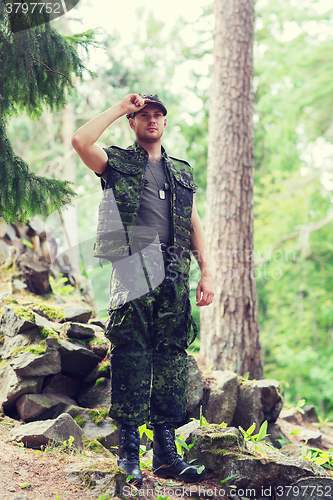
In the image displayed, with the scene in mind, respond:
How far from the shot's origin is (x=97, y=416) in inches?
134

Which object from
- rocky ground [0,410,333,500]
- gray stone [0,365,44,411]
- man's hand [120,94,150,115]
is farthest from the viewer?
gray stone [0,365,44,411]

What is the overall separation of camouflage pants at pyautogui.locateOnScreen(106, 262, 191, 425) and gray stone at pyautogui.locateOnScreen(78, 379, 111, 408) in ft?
3.24

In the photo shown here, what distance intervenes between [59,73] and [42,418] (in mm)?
2773

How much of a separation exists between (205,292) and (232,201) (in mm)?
2653

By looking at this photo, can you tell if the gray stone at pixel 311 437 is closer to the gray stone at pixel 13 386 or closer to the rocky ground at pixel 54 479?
the rocky ground at pixel 54 479

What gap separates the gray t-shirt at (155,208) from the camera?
287 cm

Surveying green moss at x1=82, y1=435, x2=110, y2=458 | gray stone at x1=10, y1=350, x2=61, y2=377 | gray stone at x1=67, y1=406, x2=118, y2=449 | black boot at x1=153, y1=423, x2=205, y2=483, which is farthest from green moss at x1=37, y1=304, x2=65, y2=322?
black boot at x1=153, y1=423, x2=205, y2=483

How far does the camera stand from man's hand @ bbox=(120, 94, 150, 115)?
2.72 metres

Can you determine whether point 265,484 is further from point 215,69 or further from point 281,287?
A: point 281,287

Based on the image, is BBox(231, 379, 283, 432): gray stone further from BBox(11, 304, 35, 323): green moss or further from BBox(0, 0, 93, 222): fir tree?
BBox(0, 0, 93, 222): fir tree

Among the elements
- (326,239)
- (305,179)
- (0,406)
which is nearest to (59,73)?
(0,406)

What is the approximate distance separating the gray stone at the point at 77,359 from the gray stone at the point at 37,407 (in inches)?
15.9

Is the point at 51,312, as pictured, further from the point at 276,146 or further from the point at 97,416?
the point at 276,146

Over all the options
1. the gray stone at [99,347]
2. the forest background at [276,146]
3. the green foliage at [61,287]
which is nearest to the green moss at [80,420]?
the gray stone at [99,347]
